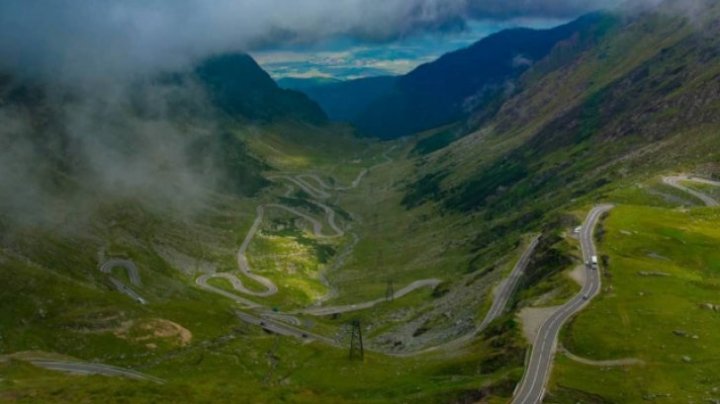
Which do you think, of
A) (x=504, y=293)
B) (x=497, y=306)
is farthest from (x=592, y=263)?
(x=504, y=293)

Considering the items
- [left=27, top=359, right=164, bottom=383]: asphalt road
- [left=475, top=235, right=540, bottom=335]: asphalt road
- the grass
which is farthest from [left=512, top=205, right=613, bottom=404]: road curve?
[left=27, top=359, right=164, bottom=383]: asphalt road

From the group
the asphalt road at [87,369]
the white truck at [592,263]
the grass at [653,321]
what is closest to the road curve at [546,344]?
the white truck at [592,263]

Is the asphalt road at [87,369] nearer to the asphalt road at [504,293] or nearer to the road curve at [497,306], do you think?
the road curve at [497,306]

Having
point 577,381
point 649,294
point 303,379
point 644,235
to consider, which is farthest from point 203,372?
point 644,235

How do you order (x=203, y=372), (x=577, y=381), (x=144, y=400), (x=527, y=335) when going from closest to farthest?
(x=577, y=381), (x=144, y=400), (x=527, y=335), (x=203, y=372)

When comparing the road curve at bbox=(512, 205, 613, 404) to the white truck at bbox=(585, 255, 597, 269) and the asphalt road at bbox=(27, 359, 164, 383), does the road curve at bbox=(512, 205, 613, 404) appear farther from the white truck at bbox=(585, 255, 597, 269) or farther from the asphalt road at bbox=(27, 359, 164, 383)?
the asphalt road at bbox=(27, 359, 164, 383)

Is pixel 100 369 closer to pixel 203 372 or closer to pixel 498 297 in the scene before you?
pixel 203 372
